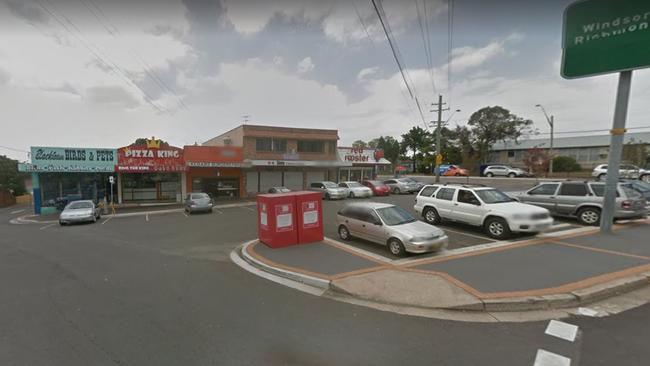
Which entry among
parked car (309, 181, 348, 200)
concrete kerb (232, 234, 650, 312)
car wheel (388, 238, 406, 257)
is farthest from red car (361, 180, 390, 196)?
concrete kerb (232, 234, 650, 312)

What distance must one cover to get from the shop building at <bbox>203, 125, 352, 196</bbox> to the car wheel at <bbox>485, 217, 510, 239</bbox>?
774 inches

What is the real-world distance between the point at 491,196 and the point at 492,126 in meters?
41.9

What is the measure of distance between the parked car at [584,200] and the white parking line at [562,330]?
9.17 m

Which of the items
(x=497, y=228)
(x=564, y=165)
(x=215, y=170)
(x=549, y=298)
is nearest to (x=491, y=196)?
(x=497, y=228)

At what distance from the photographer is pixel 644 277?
5.13 meters

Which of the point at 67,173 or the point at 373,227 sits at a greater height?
the point at 67,173

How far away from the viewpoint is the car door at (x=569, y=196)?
10.4 meters

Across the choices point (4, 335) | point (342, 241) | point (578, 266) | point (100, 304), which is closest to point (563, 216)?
point (578, 266)

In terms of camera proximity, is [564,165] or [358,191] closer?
[358,191]

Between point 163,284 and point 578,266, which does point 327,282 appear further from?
point 578,266

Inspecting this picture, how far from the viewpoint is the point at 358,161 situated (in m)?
31.0

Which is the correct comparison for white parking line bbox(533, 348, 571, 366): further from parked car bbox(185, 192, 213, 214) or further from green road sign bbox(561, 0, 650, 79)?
parked car bbox(185, 192, 213, 214)

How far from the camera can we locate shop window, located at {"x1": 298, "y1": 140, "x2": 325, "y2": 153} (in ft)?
92.2

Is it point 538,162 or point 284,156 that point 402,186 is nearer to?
point 284,156
